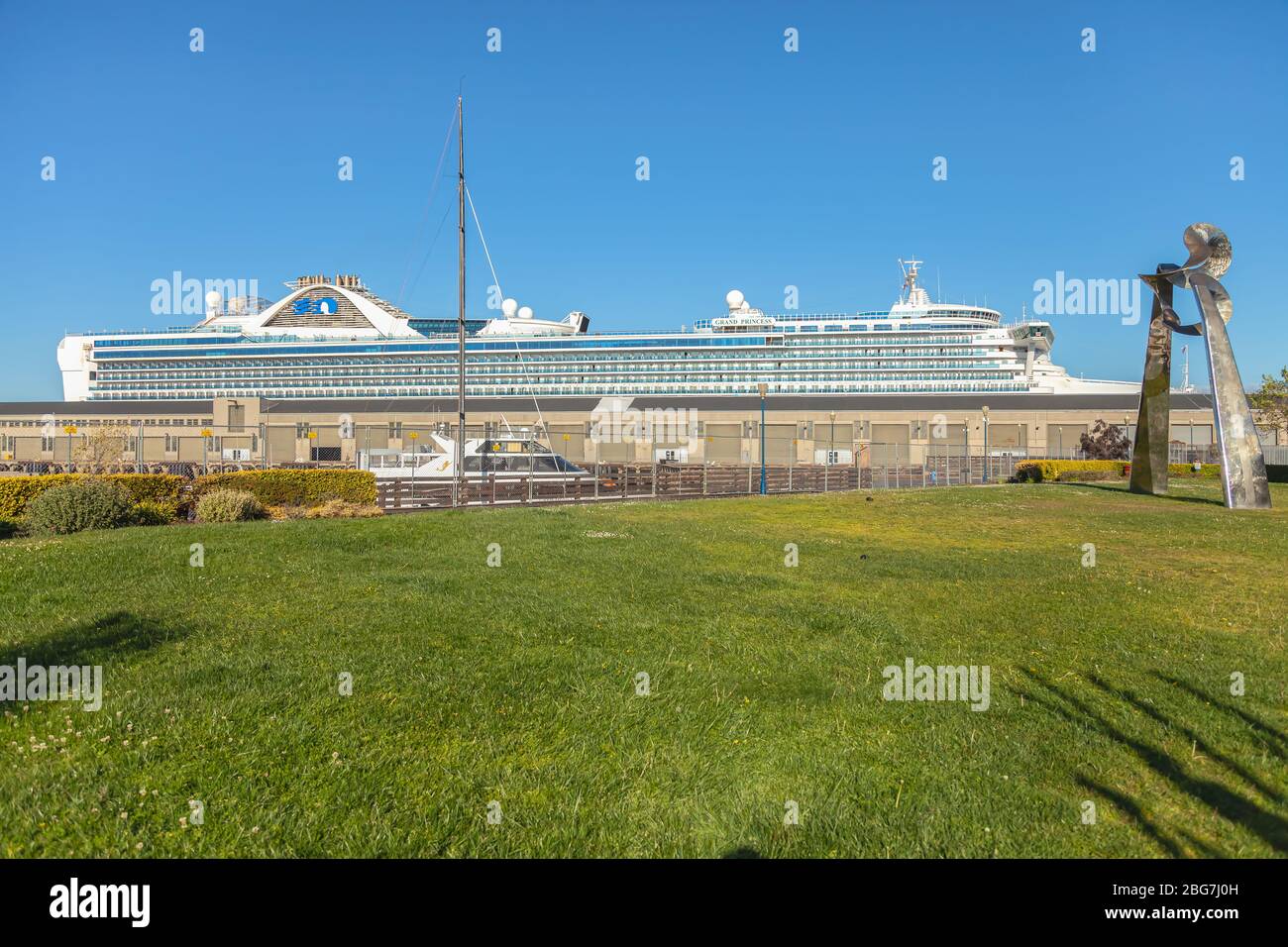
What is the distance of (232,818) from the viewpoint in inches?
152

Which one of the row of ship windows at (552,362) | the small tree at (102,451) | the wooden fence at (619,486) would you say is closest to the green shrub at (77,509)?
the wooden fence at (619,486)

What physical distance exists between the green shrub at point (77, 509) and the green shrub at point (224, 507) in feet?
5.42

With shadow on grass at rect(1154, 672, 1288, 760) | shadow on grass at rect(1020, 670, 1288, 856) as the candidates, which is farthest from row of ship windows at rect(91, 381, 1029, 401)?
shadow on grass at rect(1020, 670, 1288, 856)

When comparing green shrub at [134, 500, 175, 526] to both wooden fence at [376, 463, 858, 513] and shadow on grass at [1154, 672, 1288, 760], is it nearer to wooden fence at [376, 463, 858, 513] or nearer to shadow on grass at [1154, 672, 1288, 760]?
wooden fence at [376, 463, 858, 513]

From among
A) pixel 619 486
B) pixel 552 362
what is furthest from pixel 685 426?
pixel 619 486

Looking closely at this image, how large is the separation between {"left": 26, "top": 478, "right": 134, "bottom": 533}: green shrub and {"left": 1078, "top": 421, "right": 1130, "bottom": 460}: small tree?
55.0m

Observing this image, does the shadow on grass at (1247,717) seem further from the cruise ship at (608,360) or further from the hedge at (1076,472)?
the cruise ship at (608,360)

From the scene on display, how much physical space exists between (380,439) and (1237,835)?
230 ft

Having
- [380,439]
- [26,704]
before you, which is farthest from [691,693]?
[380,439]

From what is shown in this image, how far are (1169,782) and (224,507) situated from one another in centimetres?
1697

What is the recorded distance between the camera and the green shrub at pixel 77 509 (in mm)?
14781

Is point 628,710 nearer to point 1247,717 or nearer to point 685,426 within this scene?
point 1247,717

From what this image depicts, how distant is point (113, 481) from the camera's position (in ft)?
57.0
